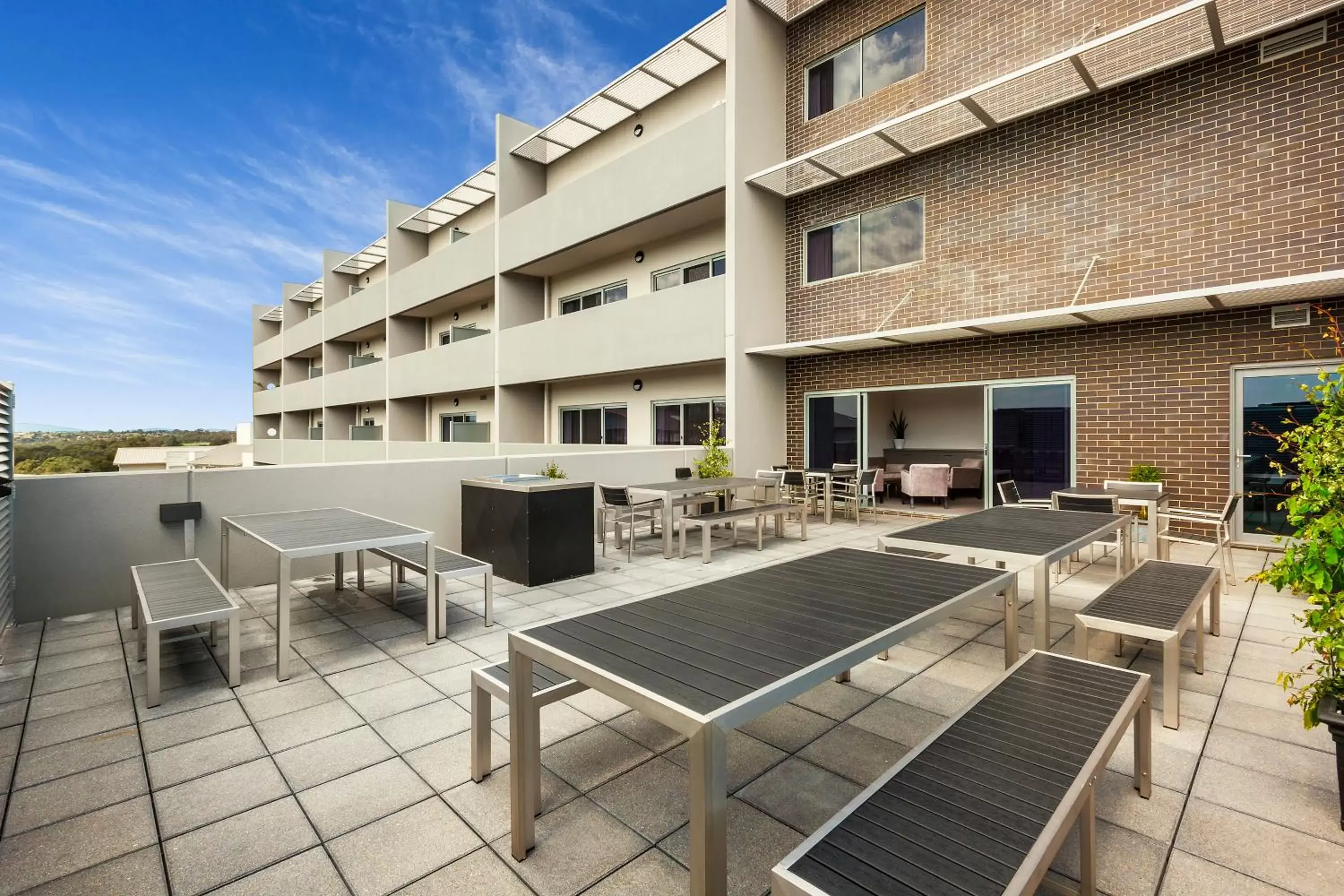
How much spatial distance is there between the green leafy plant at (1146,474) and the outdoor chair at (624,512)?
608 centimetres

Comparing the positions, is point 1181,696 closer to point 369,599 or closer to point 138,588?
point 369,599

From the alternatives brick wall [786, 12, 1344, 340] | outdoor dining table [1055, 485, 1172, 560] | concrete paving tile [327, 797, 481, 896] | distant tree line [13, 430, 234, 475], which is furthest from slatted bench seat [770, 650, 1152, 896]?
brick wall [786, 12, 1344, 340]

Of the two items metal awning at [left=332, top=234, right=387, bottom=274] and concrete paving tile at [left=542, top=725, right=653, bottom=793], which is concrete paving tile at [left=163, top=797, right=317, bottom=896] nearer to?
concrete paving tile at [left=542, top=725, right=653, bottom=793]

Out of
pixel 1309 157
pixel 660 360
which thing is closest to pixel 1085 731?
pixel 1309 157

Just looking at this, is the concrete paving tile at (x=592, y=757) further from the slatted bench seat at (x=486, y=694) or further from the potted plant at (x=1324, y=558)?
the potted plant at (x=1324, y=558)

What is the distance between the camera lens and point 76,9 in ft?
119

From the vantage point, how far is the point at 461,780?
2.52 metres

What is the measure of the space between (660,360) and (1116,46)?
7.96 metres

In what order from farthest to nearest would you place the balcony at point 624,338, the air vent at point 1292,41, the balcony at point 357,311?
the balcony at point 357,311, the balcony at point 624,338, the air vent at point 1292,41

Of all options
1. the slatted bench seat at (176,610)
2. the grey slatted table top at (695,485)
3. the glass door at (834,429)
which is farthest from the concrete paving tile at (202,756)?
the glass door at (834,429)

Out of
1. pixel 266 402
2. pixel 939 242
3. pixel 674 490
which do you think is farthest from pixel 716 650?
pixel 266 402

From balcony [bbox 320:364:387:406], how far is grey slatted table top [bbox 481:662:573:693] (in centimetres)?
2086

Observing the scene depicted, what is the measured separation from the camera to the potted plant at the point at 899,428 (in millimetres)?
15781

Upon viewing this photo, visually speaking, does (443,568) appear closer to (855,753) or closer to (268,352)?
(855,753)
